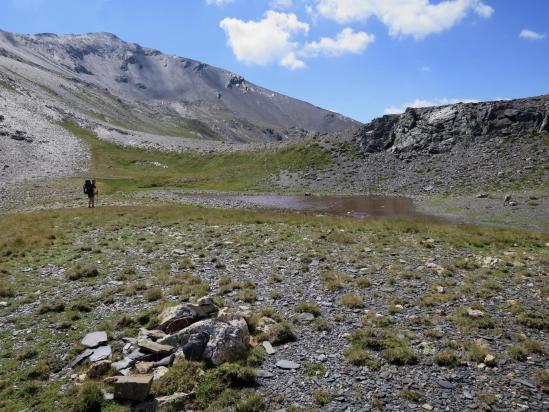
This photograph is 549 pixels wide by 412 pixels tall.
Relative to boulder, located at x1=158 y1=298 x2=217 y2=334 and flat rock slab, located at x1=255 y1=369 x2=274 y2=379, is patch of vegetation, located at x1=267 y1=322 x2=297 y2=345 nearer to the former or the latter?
flat rock slab, located at x1=255 y1=369 x2=274 y2=379

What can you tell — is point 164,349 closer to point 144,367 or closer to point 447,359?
point 144,367

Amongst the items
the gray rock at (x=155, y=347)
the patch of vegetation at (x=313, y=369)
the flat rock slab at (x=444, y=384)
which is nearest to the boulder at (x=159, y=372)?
the gray rock at (x=155, y=347)

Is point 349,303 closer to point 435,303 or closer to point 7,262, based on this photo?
point 435,303

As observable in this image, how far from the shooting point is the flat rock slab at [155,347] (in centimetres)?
1198

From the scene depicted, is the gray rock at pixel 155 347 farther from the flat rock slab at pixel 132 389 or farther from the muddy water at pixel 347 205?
the muddy water at pixel 347 205

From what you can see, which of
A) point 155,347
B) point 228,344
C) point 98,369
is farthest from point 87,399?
point 228,344

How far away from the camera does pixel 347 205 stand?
189 feet

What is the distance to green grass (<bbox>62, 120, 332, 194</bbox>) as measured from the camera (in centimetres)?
8300

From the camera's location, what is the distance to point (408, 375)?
1104 centimetres

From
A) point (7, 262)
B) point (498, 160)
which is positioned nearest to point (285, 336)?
point (7, 262)

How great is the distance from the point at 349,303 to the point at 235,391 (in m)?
7.11

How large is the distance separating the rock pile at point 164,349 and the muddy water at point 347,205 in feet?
119

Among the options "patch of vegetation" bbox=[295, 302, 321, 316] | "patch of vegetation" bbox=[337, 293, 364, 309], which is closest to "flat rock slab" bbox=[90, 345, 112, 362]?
"patch of vegetation" bbox=[295, 302, 321, 316]

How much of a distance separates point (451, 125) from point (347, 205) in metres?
46.3
